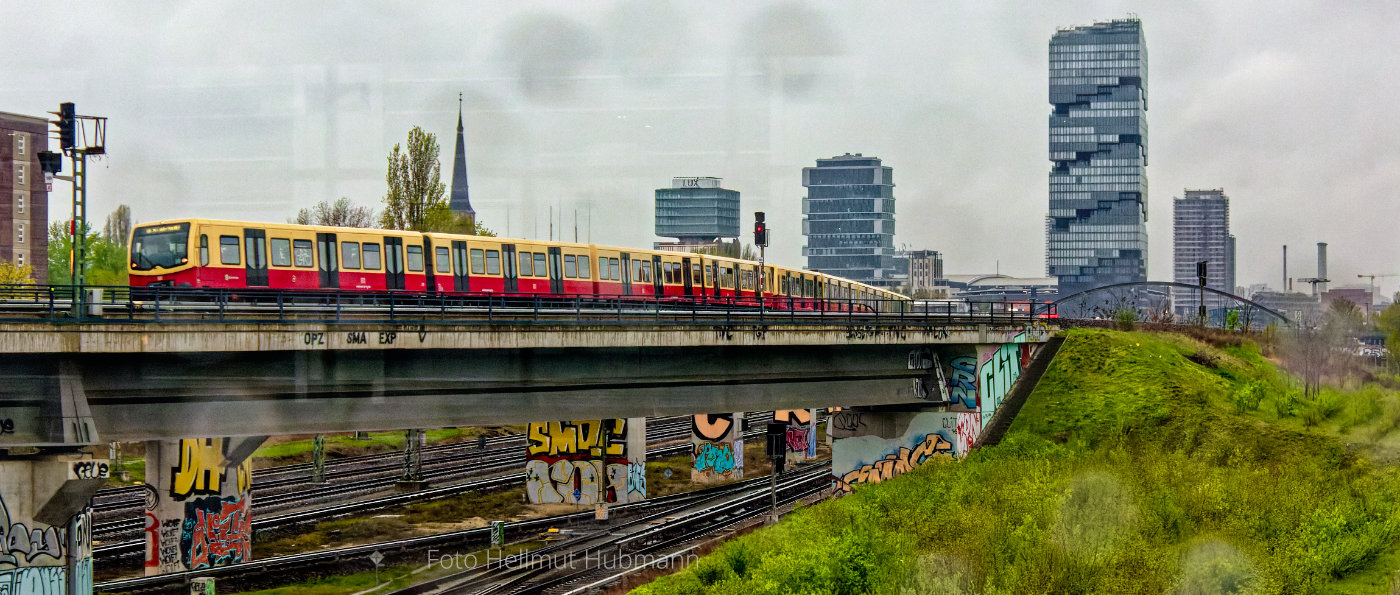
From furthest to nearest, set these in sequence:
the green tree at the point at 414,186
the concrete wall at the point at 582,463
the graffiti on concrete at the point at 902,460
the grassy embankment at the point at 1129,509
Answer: the green tree at the point at 414,186 → the concrete wall at the point at 582,463 → the graffiti on concrete at the point at 902,460 → the grassy embankment at the point at 1129,509

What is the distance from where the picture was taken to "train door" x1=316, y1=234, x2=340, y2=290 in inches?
1372

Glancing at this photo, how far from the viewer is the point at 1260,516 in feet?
77.6

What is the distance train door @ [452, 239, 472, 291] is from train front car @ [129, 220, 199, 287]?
8784 mm

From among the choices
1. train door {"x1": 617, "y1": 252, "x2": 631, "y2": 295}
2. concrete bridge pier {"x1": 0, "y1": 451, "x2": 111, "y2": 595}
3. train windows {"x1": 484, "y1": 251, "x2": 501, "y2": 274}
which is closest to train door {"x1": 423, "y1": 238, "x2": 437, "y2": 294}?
train windows {"x1": 484, "y1": 251, "x2": 501, "y2": 274}

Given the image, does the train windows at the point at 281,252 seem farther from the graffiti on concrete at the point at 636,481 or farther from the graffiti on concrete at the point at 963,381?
the graffiti on concrete at the point at 963,381

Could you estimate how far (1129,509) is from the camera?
24.2 m

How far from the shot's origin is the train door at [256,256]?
1303 inches

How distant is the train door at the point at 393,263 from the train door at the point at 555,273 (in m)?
6.70

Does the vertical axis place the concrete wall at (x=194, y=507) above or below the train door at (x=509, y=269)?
below

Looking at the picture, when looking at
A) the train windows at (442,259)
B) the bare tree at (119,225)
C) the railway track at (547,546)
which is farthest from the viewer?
the bare tree at (119,225)

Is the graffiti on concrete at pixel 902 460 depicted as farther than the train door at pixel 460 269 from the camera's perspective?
Yes

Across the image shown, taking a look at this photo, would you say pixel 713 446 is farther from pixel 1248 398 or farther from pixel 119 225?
pixel 119 225

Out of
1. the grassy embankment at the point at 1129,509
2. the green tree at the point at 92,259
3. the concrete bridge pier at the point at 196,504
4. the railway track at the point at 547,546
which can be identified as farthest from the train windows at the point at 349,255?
the green tree at the point at 92,259

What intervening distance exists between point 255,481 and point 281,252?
68.4 ft
